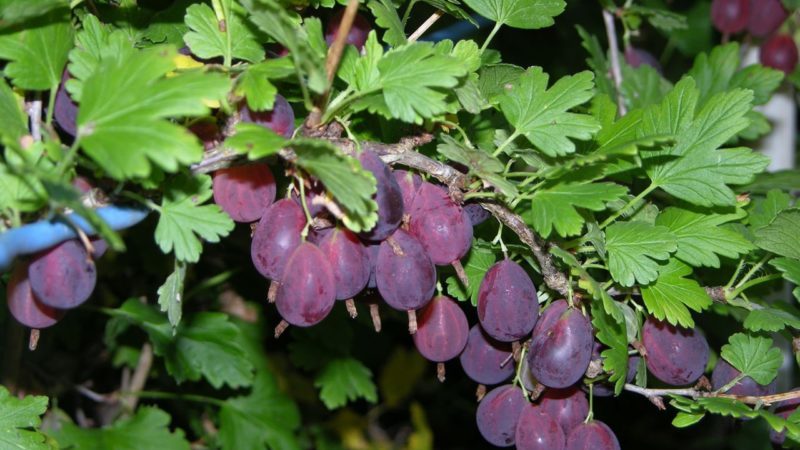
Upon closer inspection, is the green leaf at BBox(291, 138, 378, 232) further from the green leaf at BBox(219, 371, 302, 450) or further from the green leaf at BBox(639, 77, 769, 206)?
the green leaf at BBox(219, 371, 302, 450)

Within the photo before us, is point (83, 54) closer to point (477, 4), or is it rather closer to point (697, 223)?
point (477, 4)

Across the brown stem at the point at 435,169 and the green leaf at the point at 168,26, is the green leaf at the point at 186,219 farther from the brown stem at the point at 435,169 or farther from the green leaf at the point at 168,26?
the green leaf at the point at 168,26

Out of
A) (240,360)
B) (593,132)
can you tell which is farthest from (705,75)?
(240,360)

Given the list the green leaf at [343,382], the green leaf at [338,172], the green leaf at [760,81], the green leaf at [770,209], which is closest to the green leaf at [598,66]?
the green leaf at [760,81]

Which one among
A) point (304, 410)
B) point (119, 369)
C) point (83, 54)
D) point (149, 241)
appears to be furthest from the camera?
point (304, 410)

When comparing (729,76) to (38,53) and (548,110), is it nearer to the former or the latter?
(548,110)

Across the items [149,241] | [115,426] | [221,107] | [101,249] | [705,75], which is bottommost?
[115,426]
